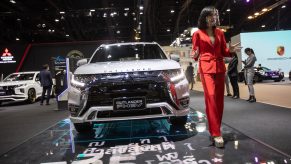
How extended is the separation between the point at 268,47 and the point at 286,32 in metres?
1.57

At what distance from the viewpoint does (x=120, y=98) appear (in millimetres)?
4070

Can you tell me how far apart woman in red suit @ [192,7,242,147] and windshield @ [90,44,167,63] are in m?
1.51

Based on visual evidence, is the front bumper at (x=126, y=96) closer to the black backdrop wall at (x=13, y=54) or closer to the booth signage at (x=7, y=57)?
the black backdrop wall at (x=13, y=54)

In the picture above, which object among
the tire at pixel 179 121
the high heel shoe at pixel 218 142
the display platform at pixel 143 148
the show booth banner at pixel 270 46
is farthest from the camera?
the show booth banner at pixel 270 46

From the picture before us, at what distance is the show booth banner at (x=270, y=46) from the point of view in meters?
22.6

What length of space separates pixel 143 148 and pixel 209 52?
1.45 m

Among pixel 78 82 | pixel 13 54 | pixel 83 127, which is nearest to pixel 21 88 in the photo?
pixel 83 127

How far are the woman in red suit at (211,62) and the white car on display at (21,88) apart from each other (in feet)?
34.9

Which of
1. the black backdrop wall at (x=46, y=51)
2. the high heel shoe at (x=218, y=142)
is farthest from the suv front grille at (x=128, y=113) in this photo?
the black backdrop wall at (x=46, y=51)

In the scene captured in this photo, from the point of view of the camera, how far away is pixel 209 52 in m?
3.99

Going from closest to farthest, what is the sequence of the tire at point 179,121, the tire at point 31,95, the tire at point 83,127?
the tire at point 83,127 → the tire at point 179,121 → the tire at point 31,95

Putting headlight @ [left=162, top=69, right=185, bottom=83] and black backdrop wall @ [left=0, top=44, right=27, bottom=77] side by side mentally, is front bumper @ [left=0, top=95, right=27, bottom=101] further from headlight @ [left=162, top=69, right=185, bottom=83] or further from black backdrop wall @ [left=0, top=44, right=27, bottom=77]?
black backdrop wall @ [left=0, top=44, right=27, bottom=77]

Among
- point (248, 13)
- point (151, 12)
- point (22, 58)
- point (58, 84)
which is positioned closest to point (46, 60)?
point (22, 58)

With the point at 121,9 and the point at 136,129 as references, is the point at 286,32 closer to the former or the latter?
the point at 121,9
